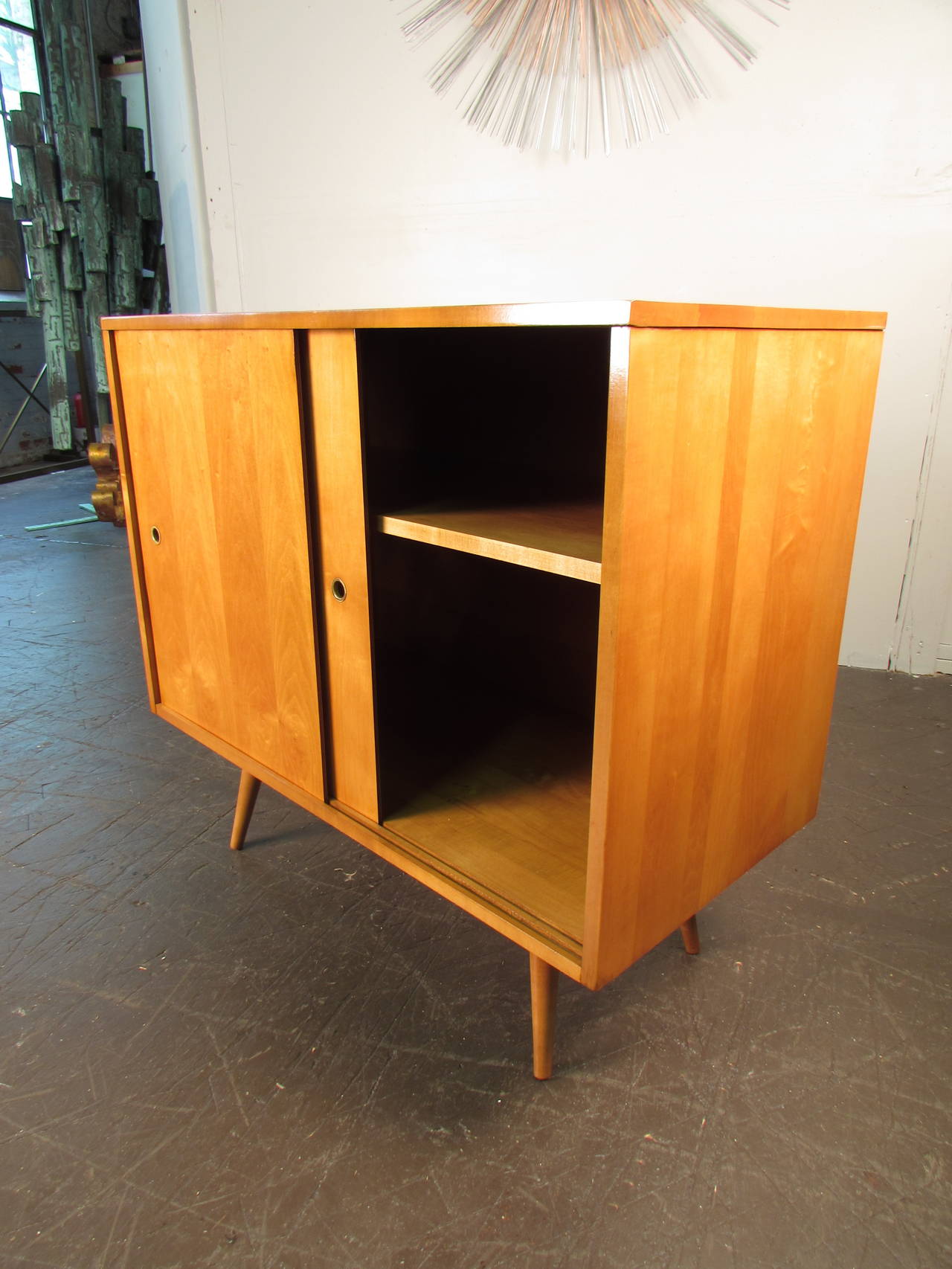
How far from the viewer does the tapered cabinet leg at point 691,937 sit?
48.2 inches

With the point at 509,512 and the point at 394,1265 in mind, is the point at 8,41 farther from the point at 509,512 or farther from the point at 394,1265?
the point at 394,1265

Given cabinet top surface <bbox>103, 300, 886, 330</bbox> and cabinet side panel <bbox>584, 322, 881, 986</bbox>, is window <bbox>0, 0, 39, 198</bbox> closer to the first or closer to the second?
cabinet top surface <bbox>103, 300, 886, 330</bbox>

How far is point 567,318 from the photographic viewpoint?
2.17 feet

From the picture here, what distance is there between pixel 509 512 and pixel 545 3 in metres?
1.85

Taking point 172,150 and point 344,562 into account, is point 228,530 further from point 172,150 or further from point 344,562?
point 172,150

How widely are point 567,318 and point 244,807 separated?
1.09 meters

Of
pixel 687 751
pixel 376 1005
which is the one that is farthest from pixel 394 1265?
pixel 687 751

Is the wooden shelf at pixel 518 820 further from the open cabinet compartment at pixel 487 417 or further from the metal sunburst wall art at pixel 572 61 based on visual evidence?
the metal sunburst wall art at pixel 572 61

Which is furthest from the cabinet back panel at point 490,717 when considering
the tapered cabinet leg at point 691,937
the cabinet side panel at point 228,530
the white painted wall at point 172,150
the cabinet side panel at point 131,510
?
the white painted wall at point 172,150

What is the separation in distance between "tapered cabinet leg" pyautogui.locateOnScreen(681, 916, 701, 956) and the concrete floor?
3 cm

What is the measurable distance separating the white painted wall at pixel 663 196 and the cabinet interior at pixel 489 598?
1076 millimetres

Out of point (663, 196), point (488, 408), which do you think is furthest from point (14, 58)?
point (488, 408)

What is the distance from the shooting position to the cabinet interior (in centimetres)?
97

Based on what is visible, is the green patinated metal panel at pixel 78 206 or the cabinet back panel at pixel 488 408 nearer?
the cabinet back panel at pixel 488 408
